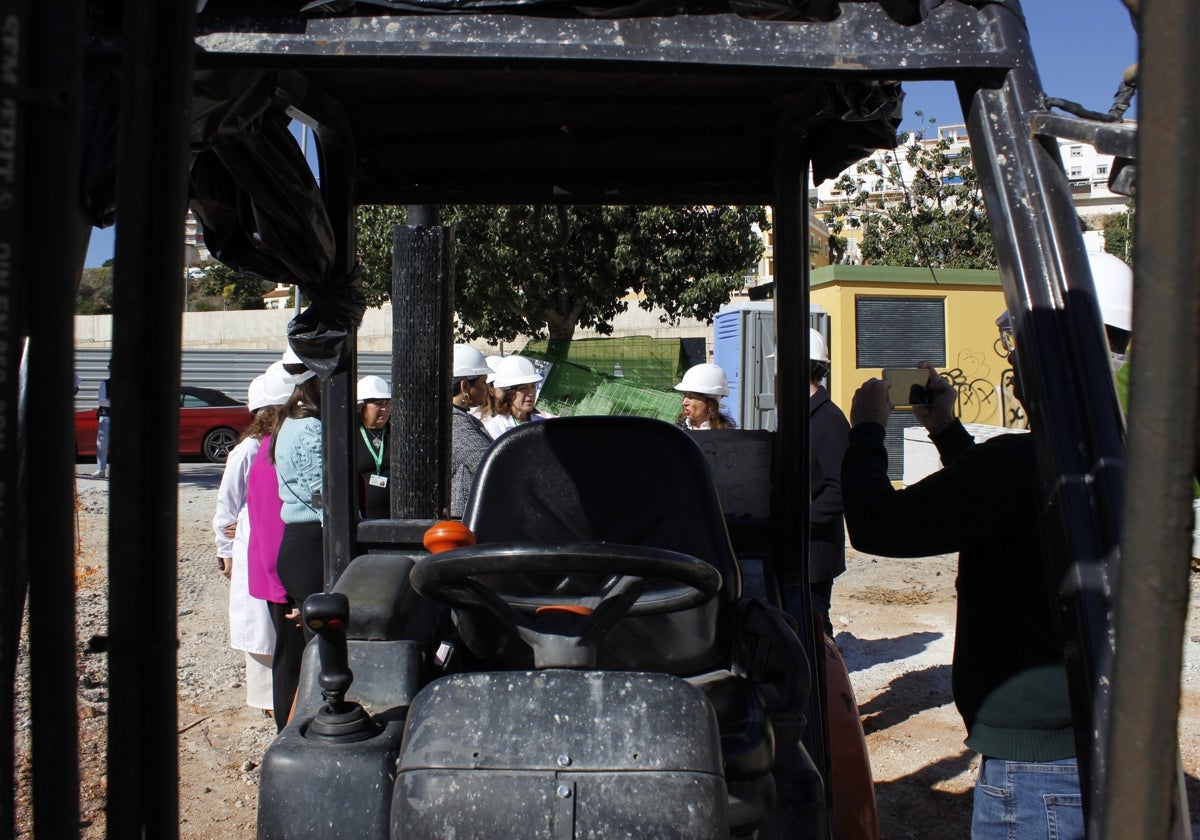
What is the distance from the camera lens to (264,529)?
15.0ft

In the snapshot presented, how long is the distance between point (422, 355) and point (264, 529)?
1.20 m

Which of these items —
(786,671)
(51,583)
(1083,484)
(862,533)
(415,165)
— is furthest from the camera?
(415,165)

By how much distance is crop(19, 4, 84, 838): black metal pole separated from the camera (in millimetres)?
873

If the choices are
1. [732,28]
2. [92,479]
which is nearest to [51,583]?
[732,28]

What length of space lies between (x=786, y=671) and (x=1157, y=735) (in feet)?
4.61

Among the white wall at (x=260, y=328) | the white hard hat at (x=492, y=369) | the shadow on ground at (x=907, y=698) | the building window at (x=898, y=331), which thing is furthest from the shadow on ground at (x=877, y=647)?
the white wall at (x=260, y=328)

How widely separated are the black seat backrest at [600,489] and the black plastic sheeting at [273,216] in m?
0.82

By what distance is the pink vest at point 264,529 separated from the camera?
14.9ft

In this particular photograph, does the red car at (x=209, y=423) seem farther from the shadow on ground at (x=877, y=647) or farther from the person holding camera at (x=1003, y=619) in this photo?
the person holding camera at (x=1003, y=619)

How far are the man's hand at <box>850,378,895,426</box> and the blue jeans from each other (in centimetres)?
87

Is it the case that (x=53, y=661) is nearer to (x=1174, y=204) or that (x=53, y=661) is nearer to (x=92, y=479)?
(x=1174, y=204)

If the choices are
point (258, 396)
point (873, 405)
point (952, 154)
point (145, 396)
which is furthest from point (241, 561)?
point (952, 154)

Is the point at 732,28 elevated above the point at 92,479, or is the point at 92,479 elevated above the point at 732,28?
the point at 732,28

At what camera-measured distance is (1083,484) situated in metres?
1.45
